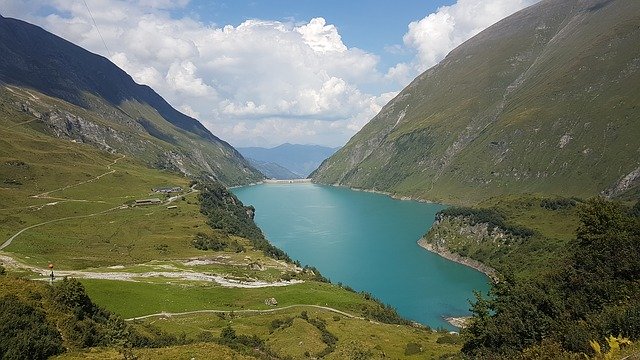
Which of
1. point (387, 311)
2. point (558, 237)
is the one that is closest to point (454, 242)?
point (558, 237)

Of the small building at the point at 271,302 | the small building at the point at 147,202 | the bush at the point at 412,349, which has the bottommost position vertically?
the bush at the point at 412,349

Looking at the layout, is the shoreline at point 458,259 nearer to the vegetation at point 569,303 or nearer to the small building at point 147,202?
the vegetation at point 569,303

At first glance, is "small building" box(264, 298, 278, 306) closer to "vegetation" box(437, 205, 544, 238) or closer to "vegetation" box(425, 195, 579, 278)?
"vegetation" box(425, 195, 579, 278)

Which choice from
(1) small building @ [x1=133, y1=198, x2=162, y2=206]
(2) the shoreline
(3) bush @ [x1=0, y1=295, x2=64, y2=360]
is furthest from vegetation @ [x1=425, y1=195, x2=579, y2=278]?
(3) bush @ [x1=0, y1=295, x2=64, y2=360]

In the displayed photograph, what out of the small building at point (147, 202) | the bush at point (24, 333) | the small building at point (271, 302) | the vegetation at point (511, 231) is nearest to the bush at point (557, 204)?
the vegetation at point (511, 231)

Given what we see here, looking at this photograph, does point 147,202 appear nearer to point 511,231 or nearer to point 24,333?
point 511,231

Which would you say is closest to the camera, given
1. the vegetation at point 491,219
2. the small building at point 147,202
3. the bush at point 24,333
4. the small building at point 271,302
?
the bush at point 24,333
